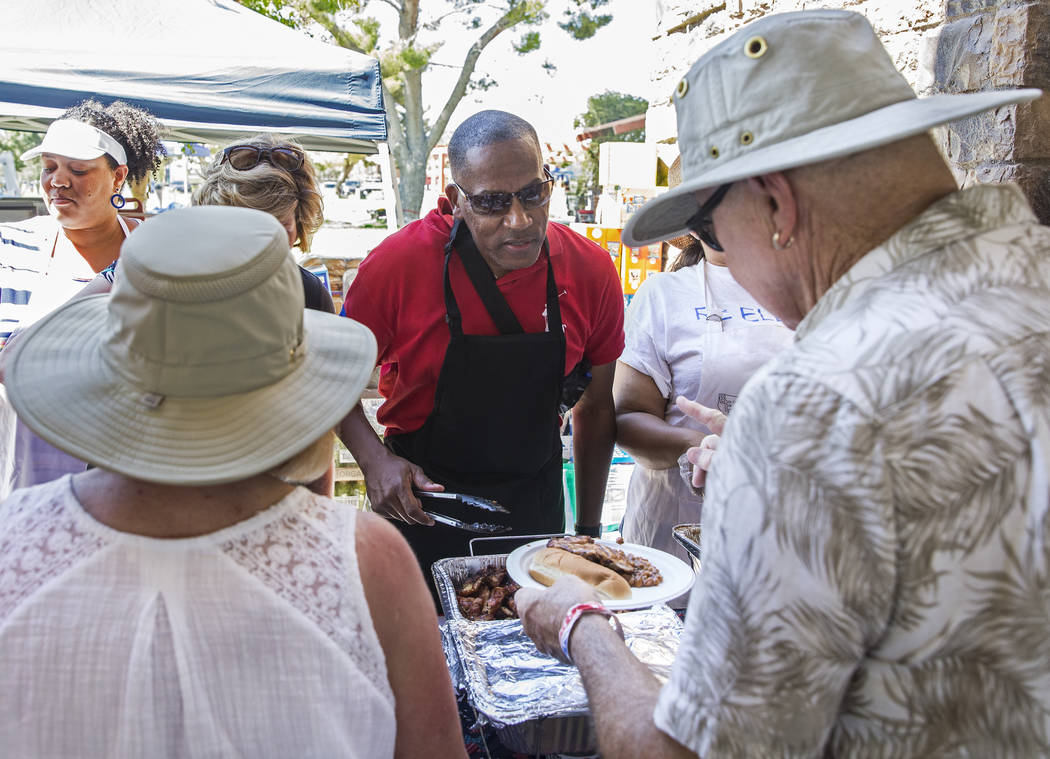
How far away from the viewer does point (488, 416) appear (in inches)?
99.4

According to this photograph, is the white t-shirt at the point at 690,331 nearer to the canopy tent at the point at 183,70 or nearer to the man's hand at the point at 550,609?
the man's hand at the point at 550,609

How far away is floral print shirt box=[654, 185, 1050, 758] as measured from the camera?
847mm

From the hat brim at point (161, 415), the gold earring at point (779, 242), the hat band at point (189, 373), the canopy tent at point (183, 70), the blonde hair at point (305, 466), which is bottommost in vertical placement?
the blonde hair at point (305, 466)

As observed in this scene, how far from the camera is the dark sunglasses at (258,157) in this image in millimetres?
2969

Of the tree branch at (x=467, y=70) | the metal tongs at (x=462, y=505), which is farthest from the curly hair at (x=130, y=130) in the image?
the tree branch at (x=467, y=70)

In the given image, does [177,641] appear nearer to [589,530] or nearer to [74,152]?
[589,530]

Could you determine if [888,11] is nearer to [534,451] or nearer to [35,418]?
[534,451]

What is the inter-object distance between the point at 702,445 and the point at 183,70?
15.9 feet

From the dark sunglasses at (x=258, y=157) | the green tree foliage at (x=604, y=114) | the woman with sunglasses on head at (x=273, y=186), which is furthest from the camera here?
the green tree foliage at (x=604, y=114)

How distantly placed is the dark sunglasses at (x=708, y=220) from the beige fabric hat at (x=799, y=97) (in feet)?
0.17

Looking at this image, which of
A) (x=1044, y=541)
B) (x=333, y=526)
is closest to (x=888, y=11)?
(x=1044, y=541)

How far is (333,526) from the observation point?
1.10 metres

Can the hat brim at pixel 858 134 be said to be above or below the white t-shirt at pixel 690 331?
above

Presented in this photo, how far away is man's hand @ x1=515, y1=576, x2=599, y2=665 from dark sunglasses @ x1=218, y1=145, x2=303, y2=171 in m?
2.17
